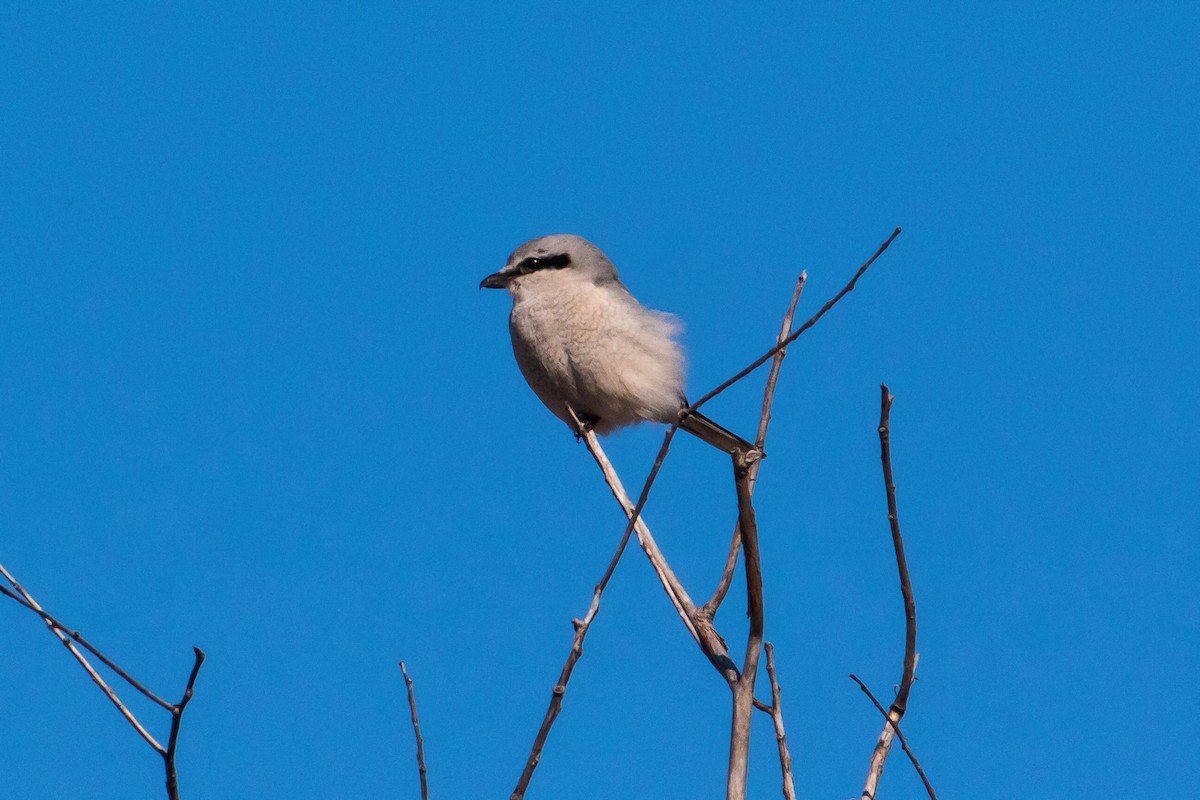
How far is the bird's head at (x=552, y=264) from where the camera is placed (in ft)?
16.2

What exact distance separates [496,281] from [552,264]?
258 millimetres

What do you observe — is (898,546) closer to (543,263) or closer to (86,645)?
(86,645)

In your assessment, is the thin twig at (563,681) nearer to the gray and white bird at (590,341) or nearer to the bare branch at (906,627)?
the bare branch at (906,627)

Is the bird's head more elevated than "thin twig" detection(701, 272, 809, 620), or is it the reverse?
the bird's head

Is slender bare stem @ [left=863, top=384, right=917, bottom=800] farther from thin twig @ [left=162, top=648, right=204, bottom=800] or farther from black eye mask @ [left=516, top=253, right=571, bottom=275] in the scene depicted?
black eye mask @ [left=516, top=253, right=571, bottom=275]

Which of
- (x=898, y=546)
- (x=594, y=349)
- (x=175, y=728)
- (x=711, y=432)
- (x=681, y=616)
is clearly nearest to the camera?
(x=175, y=728)

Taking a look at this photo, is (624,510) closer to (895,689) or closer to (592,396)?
(895,689)

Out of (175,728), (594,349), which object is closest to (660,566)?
(175,728)

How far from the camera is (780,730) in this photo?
2.26 metres

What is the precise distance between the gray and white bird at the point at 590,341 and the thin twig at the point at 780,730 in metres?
2.33

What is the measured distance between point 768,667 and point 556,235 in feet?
9.76

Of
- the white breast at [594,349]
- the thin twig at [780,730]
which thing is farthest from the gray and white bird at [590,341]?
the thin twig at [780,730]

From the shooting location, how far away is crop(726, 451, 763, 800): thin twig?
6.92ft

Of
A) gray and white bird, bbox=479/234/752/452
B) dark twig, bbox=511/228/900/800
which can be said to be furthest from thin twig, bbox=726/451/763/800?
gray and white bird, bbox=479/234/752/452
